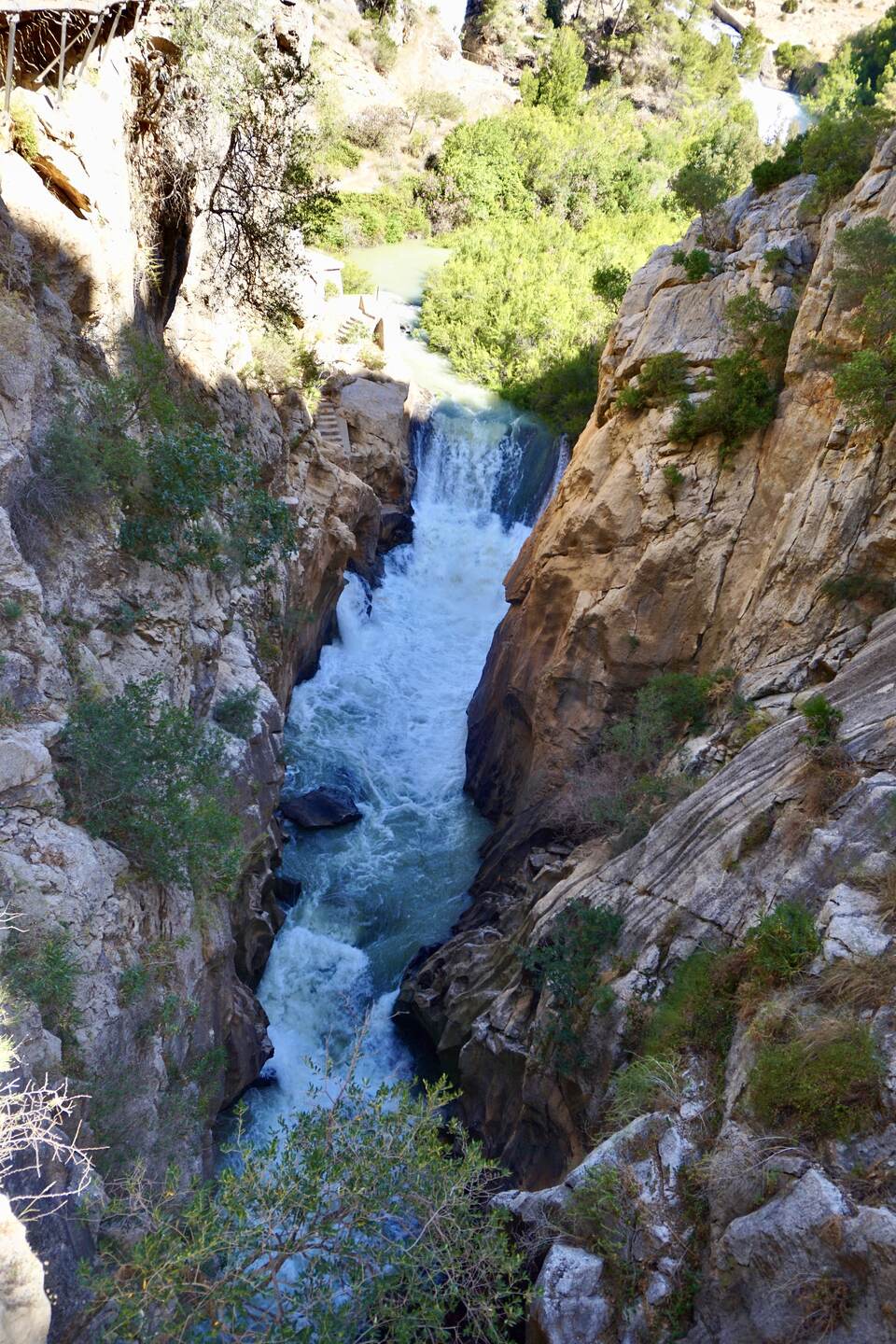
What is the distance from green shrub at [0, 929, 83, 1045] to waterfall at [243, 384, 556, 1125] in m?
4.25

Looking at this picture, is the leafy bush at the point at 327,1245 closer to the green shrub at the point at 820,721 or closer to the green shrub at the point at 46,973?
the green shrub at the point at 46,973

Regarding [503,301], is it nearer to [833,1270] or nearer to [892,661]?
[892,661]

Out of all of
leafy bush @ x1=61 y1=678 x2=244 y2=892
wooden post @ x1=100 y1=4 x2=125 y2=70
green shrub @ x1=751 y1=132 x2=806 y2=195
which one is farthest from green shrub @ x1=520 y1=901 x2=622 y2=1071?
green shrub @ x1=751 y1=132 x2=806 y2=195

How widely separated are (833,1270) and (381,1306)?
10.1ft

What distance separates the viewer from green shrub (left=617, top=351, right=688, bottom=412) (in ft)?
52.6

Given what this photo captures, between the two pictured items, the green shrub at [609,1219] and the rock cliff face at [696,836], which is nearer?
the rock cliff face at [696,836]

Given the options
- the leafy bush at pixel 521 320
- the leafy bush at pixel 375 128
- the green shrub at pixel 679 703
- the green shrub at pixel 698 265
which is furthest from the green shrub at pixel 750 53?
the green shrub at pixel 679 703

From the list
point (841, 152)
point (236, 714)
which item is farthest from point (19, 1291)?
point (841, 152)

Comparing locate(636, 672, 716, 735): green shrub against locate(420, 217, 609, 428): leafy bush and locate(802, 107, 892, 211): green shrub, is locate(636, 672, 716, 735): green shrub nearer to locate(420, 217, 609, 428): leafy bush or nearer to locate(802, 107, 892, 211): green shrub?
locate(802, 107, 892, 211): green shrub

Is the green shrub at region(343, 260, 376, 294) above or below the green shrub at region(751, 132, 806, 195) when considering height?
below

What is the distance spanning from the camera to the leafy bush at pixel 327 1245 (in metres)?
5.48

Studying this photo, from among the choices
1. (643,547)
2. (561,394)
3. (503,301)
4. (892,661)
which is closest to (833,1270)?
(892,661)

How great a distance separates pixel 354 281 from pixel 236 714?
2524 cm

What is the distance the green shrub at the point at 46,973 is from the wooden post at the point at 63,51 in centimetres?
1001
